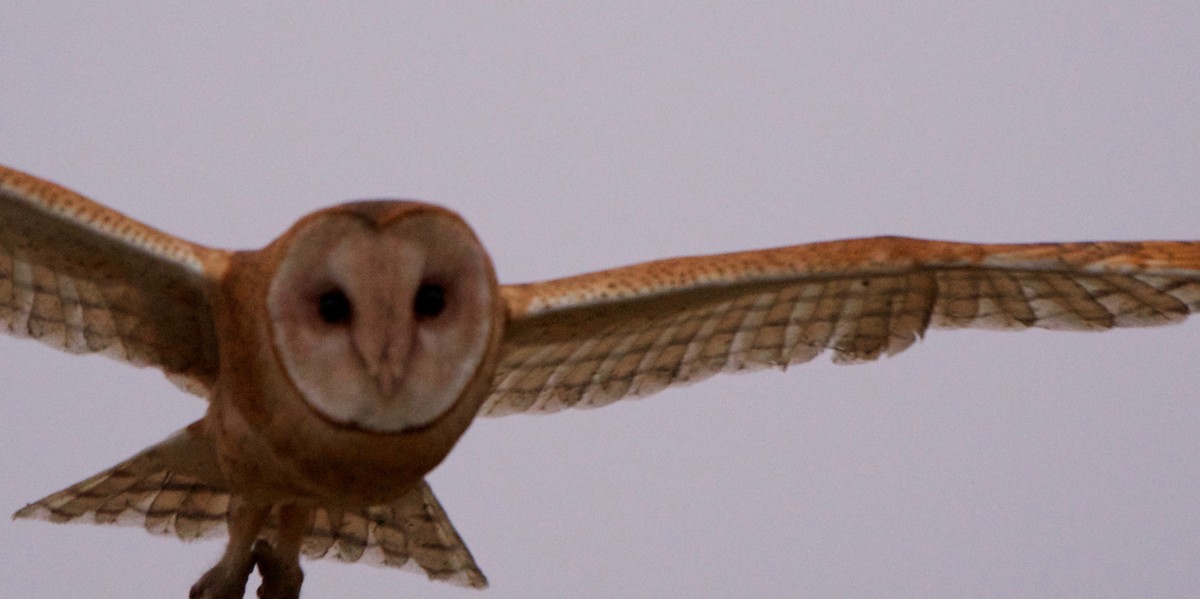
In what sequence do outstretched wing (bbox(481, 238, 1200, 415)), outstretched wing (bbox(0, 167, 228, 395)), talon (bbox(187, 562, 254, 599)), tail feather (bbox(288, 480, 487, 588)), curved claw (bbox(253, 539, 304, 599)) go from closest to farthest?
outstretched wing (bbox(0, 167, 228, 395)) → outstretched wing (bbox(481, 238, 1200, 415)) → talon (bbox(187, 562, 254, 599)) → curved claw (bbox(253, 539, 304, 599)) → tail feather (bbox(288, 480, 487, 588))

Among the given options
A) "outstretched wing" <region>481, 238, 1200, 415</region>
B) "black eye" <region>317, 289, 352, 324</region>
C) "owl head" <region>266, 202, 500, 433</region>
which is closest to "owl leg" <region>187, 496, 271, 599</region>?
"outstretched wing" <region>481, 238, 1200, 415</region>

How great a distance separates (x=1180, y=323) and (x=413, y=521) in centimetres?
258

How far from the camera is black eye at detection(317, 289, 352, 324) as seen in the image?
4.45 metres

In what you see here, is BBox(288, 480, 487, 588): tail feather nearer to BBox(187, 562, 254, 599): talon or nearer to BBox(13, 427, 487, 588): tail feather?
BBox(13, 427, 487, 588): tail feather

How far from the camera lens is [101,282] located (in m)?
5.38

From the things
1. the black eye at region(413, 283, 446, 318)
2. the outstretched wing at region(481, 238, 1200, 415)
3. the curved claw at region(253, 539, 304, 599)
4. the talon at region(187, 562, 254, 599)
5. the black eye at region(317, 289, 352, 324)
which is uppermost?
the outstretched wing at region(481, 238, 1200, 415)

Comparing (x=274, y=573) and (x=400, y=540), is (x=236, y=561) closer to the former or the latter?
(x=274, y=573)

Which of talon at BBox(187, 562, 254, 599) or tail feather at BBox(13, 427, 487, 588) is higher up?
tail feather at BBox(13, 427, 487, 588)

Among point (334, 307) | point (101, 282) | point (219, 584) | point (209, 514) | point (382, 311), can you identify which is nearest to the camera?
point (382, 311)

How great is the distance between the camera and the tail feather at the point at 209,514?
5.84m

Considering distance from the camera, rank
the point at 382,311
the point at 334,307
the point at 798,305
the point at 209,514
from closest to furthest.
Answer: the point at 382,311 → the point at 334,307 → the point at 798,305 → the point at 209,514

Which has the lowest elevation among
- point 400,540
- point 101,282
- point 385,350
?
point 385,350

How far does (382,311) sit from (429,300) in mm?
164

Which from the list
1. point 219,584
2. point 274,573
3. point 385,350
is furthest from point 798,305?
point 219,584
